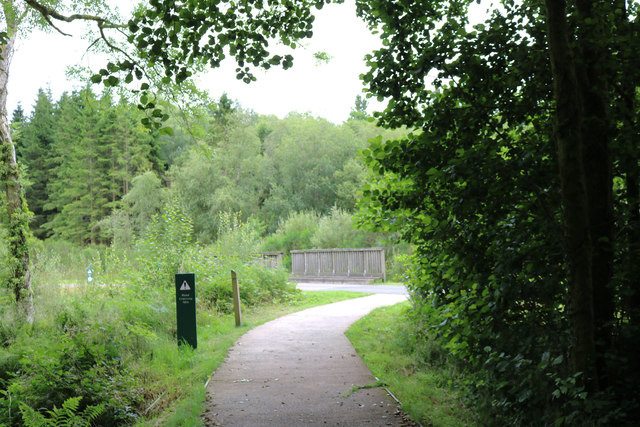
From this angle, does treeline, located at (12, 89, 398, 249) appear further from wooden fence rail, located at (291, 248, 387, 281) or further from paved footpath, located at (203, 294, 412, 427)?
paved footpath, located at (203, 294, 412, 427)

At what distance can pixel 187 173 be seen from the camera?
1839 inches

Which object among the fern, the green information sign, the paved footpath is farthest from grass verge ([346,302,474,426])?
the fern

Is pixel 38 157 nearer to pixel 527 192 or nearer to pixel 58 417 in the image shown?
pixel 58 417

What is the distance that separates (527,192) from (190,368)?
5.44 metres

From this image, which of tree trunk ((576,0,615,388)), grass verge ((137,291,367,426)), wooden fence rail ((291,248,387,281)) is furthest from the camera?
wooden fence rail ((291,248,387,281))

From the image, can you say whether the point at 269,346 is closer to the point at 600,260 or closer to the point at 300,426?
the point at 300,426

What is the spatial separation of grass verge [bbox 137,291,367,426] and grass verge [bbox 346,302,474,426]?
7.13 feet

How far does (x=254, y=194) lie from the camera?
47.0 meters

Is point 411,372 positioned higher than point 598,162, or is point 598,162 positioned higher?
point 598,162

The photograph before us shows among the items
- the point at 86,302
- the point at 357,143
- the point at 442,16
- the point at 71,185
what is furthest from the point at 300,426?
the point at 71,185

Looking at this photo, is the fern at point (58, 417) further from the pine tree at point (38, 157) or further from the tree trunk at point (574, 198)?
the pine tree at point (38, 157)

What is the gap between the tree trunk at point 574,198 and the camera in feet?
11.4

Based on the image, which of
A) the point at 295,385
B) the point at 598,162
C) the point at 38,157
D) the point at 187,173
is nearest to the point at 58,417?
the point at 295,385

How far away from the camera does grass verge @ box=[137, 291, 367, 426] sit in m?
5.48
